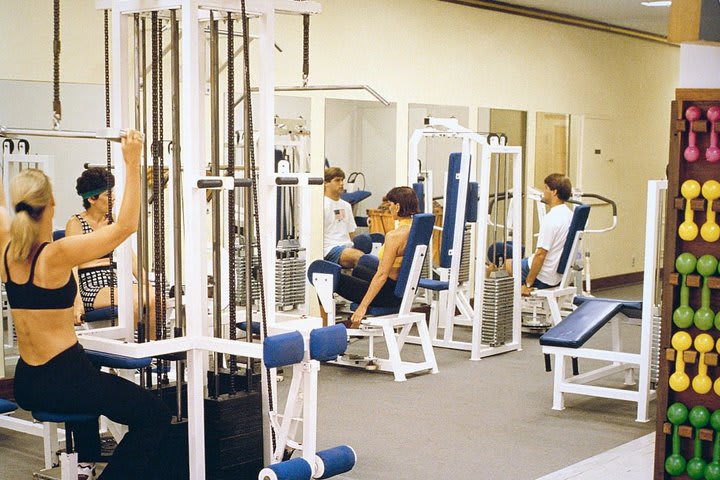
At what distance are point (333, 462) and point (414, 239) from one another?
2656 millimetres

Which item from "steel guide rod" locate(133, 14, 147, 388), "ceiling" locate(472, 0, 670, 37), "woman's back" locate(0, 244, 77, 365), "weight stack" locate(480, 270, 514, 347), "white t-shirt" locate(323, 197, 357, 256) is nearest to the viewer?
"woman's back" locate(0, 244, 77, 365)

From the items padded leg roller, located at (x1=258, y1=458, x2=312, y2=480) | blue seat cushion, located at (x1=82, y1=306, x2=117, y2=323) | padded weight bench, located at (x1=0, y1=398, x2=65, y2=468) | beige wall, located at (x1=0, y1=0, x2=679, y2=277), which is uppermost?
beige wall, located at (x1=0, y1=0, x2=679, y2=277)

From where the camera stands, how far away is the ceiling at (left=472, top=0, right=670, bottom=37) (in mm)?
9398

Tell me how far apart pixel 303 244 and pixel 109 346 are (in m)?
3.38

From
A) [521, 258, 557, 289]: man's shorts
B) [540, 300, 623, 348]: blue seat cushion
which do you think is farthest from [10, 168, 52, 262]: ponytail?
[521, 258, 557, 289]: man's shorts

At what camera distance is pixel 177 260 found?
13.0ft

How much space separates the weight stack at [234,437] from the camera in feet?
12.3

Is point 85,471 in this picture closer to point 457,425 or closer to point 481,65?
point 457,425

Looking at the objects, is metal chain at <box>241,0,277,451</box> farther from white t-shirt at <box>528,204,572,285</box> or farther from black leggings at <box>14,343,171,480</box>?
white t-shirt at <box>528,204,572,285</box>

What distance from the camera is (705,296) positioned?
3201 millimetres

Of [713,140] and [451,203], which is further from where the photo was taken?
[451,203]

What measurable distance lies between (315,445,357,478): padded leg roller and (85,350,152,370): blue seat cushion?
75 cm

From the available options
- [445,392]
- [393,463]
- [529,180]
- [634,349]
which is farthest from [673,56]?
[393,463]

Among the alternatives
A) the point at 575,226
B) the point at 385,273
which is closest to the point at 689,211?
the point at 385,273
